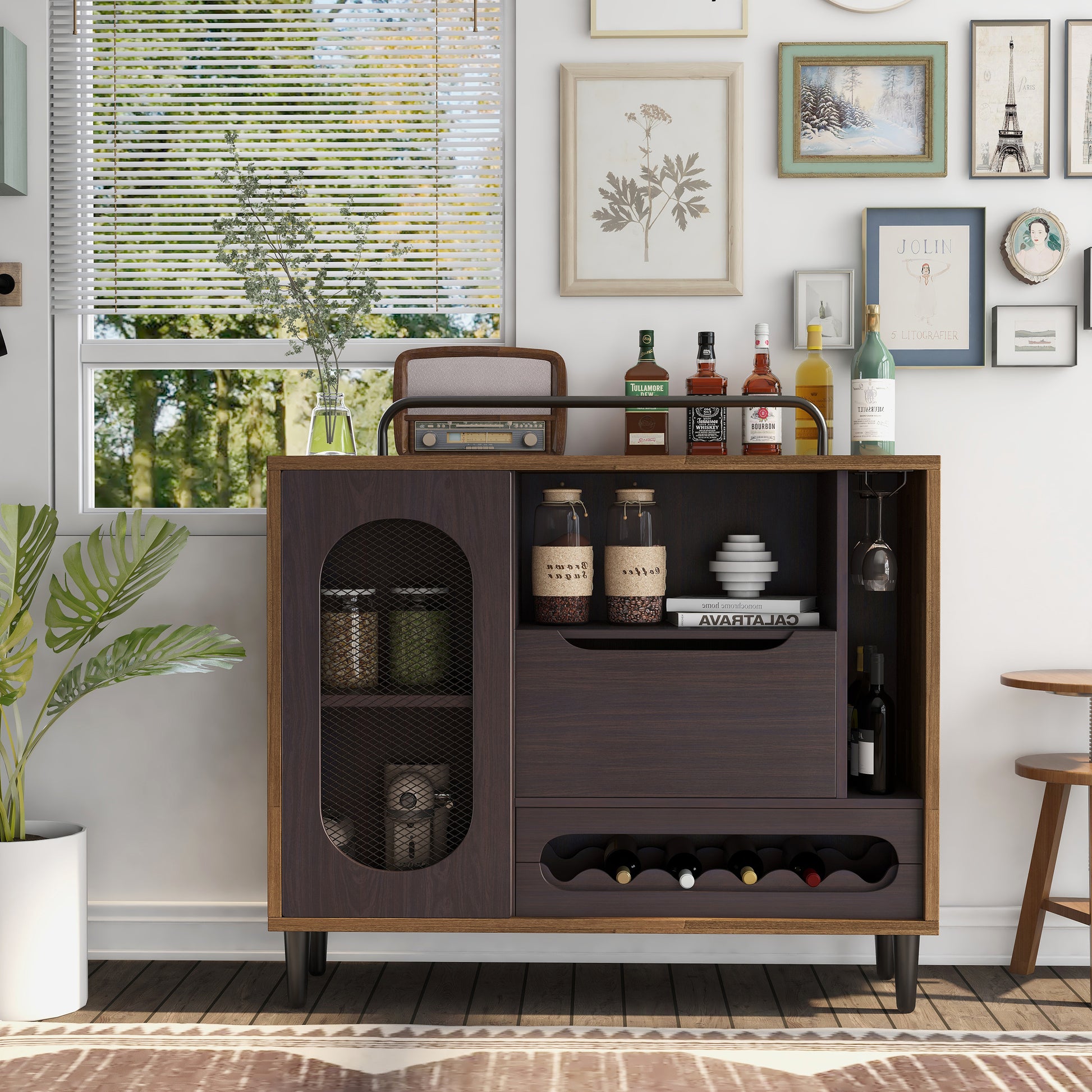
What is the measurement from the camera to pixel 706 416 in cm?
210

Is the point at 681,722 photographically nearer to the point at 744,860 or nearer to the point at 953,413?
the point at 744,860

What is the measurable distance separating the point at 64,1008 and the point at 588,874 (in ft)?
3.63

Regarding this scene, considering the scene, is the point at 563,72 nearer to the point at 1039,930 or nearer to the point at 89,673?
the point at 89,673

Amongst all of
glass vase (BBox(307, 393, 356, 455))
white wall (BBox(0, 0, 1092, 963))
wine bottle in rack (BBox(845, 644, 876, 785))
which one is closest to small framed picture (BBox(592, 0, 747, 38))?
white wall (BBox(0, 0, 1092, 963))

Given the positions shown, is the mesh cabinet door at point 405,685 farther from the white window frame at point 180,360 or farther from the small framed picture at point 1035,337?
the small framed picture at point 1035,337

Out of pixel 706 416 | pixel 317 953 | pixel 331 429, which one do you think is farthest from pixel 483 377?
pixel 317 953

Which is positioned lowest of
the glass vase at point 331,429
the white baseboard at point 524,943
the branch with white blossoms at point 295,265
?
the white baseboard at point 524,943

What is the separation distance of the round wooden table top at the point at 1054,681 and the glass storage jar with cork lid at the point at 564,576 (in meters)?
0.90

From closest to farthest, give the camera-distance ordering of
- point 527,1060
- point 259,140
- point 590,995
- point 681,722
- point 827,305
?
point 527,1060, point 681,722, point 590,995, point 827,305, point 259,140

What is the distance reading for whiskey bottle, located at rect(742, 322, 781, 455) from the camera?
2.05 m

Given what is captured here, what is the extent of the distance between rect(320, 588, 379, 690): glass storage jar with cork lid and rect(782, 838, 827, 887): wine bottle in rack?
902 mm

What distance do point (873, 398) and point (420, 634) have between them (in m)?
1.02

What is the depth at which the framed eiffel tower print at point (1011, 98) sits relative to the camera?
2.21 meters

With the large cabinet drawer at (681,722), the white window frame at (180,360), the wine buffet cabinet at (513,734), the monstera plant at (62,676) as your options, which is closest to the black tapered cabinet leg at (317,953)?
the wine buffet cabinet at (513,734)
